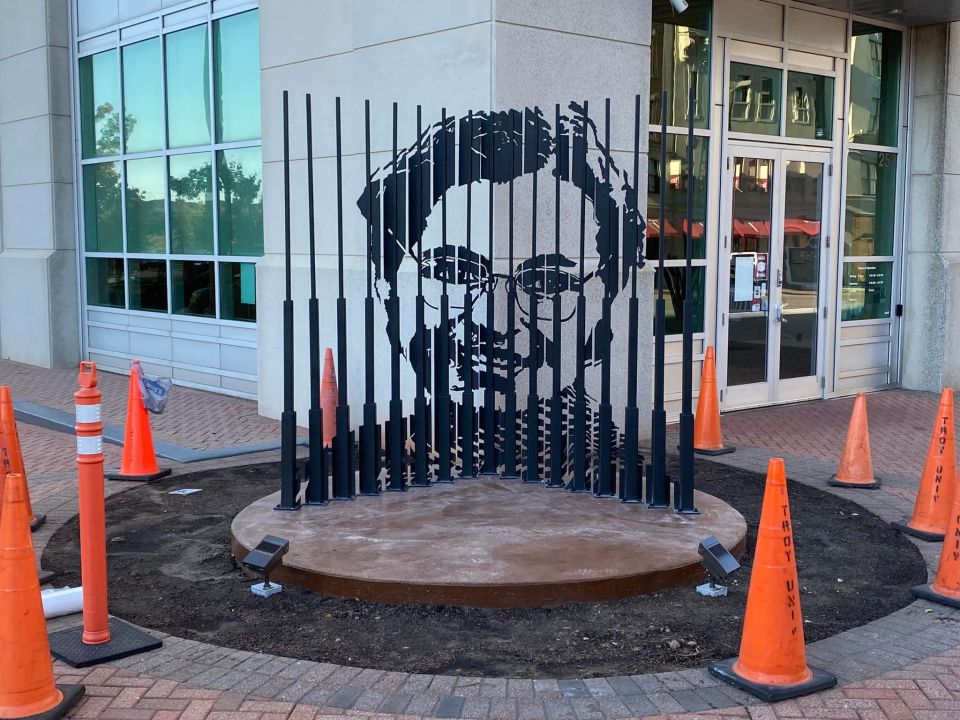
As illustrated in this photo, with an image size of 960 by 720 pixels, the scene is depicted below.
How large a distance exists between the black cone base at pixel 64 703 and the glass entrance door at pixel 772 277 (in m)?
7.87

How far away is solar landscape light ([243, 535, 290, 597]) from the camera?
4984mm

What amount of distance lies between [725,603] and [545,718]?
157 cm

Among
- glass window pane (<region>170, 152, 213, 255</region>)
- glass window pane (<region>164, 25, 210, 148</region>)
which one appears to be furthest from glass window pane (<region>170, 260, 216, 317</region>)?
glass window pane (<region>164, 25, 210, 148</region>)

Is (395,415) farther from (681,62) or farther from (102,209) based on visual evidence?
(102,209)

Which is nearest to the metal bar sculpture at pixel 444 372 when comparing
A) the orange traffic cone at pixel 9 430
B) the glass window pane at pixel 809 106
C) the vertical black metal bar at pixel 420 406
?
the vertical black metal bar at pixel 420 406

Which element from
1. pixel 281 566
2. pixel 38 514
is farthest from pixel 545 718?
pixel 38 514

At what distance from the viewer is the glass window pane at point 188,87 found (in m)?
12.2

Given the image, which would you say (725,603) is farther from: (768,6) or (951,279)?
(951,279)

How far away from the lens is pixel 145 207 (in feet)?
43.9

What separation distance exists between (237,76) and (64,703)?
9.15m

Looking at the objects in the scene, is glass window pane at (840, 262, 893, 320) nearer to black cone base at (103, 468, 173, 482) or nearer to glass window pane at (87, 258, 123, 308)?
black cone base at (103, 468, 173, 482)

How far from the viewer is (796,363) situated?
11.4m

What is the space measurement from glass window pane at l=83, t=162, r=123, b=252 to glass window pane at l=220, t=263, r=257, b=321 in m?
2.76

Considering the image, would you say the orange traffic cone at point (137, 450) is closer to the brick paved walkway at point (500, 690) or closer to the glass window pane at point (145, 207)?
the brick paved walkway at point (500, 690)
